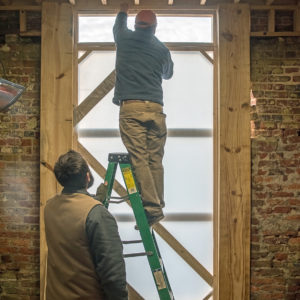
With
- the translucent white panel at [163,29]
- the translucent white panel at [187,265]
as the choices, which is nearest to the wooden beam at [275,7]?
the translucent white panel at [163,29]

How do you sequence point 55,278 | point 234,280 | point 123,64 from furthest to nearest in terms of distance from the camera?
point 234,280
point 123,64
point 55,278

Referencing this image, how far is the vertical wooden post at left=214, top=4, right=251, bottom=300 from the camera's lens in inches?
146

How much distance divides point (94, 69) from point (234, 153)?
1.47 m

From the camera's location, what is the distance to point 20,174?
12.5ft

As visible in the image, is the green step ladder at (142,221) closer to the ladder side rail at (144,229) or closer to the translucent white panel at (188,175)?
the ladder side rail at (144,229)

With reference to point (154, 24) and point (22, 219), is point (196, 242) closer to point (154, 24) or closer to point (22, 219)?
point (22, 219)

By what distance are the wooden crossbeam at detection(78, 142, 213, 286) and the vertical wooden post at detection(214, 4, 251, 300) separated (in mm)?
184

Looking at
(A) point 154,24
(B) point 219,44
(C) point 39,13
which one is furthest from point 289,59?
(C) point 39,13

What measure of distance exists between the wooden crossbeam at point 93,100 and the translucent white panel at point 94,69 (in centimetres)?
5

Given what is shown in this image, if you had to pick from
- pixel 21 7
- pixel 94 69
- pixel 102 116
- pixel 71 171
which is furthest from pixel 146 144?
pixel 21 7

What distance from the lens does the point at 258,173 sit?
379 centimetres

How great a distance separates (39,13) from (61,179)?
83.2 inches

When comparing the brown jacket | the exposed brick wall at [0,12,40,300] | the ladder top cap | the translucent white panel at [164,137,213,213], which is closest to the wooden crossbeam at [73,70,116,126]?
the exposed brick wall at [0,12,40,300]

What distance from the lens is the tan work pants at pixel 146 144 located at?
2884 mm
